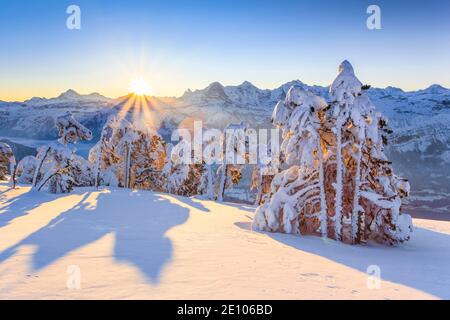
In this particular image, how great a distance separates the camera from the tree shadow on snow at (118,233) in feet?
26.3

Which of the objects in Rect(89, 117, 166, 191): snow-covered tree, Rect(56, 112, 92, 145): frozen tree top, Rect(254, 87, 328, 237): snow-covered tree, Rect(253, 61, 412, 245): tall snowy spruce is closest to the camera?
Rect(253, 61, 412, 245): tall snowy spruce

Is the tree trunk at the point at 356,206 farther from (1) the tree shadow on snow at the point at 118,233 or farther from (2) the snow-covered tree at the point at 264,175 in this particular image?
(2) the snow-covered tree at the point at 264,175

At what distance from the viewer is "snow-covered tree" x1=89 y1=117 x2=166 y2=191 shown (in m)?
38.2

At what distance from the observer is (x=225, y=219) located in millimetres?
17516

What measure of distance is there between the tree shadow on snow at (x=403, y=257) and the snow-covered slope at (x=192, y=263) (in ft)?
0.11

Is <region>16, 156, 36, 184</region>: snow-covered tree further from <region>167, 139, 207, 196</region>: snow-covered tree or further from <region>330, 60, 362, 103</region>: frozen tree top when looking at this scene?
<region>330, 60, 362, 103</region>: frozen tree top

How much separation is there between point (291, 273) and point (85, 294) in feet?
13.8

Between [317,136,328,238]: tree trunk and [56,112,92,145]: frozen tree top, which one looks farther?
[56,112,92,145]: frozen tree top

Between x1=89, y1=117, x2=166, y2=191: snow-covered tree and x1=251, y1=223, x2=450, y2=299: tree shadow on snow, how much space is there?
83.8 feet

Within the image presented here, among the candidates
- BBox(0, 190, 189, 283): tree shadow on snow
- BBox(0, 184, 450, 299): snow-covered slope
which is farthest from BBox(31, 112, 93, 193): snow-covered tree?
BBox(0, 184, 450, 299): snow-covered slope

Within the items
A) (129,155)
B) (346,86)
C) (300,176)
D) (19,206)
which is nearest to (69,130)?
(129,155)

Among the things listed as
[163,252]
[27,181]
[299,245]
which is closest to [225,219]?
[299,245]
